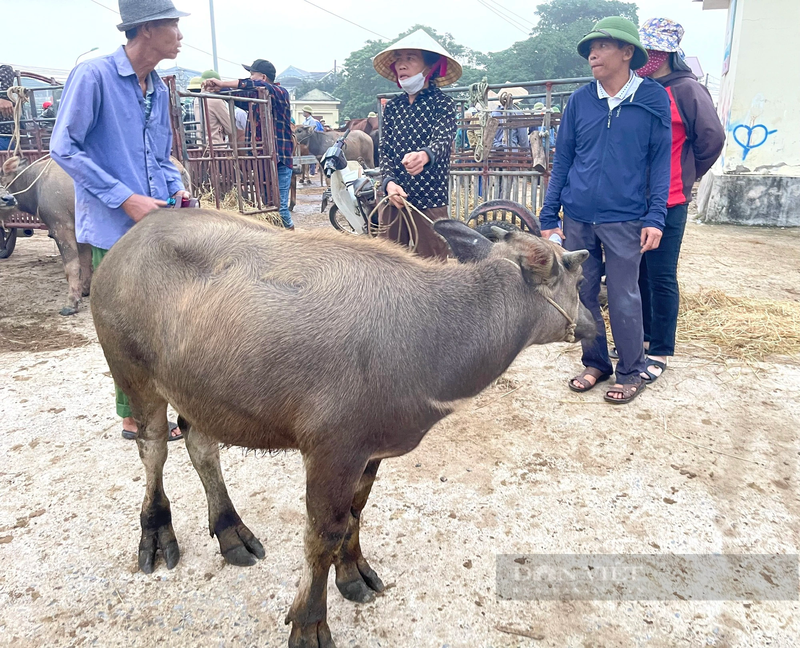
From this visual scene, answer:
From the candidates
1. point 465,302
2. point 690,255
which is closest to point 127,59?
point 465,302

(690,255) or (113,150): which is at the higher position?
(113,150)

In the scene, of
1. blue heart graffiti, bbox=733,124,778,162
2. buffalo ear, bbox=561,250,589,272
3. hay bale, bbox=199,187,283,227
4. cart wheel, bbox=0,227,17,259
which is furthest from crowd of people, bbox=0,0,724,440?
blue heart graffiti, bbox=733,124,778,162

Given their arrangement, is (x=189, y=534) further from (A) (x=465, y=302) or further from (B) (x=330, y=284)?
(A) (x=465, y=302)

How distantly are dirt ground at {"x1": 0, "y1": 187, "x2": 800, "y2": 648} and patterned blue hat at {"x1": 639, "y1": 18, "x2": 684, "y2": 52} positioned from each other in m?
2.39

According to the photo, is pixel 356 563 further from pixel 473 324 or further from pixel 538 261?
pixel 538 261

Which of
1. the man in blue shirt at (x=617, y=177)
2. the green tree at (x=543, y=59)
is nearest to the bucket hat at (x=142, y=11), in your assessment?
the man in blue shirt at (x=617, y=177)

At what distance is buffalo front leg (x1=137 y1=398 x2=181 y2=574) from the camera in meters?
2.44

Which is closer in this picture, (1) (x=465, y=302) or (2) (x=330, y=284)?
(2) (x=330, y=284)

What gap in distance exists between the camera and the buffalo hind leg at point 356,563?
2.28 meters

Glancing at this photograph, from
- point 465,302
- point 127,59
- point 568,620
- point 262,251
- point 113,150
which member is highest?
point 127,59

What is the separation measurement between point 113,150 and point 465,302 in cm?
186

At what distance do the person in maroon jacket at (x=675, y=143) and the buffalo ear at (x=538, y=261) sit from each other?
227 cm

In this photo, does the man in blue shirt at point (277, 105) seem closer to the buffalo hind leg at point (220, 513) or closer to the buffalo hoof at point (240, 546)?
the buffalo hind leg at point (220, 513)

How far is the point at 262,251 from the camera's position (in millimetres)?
2094
